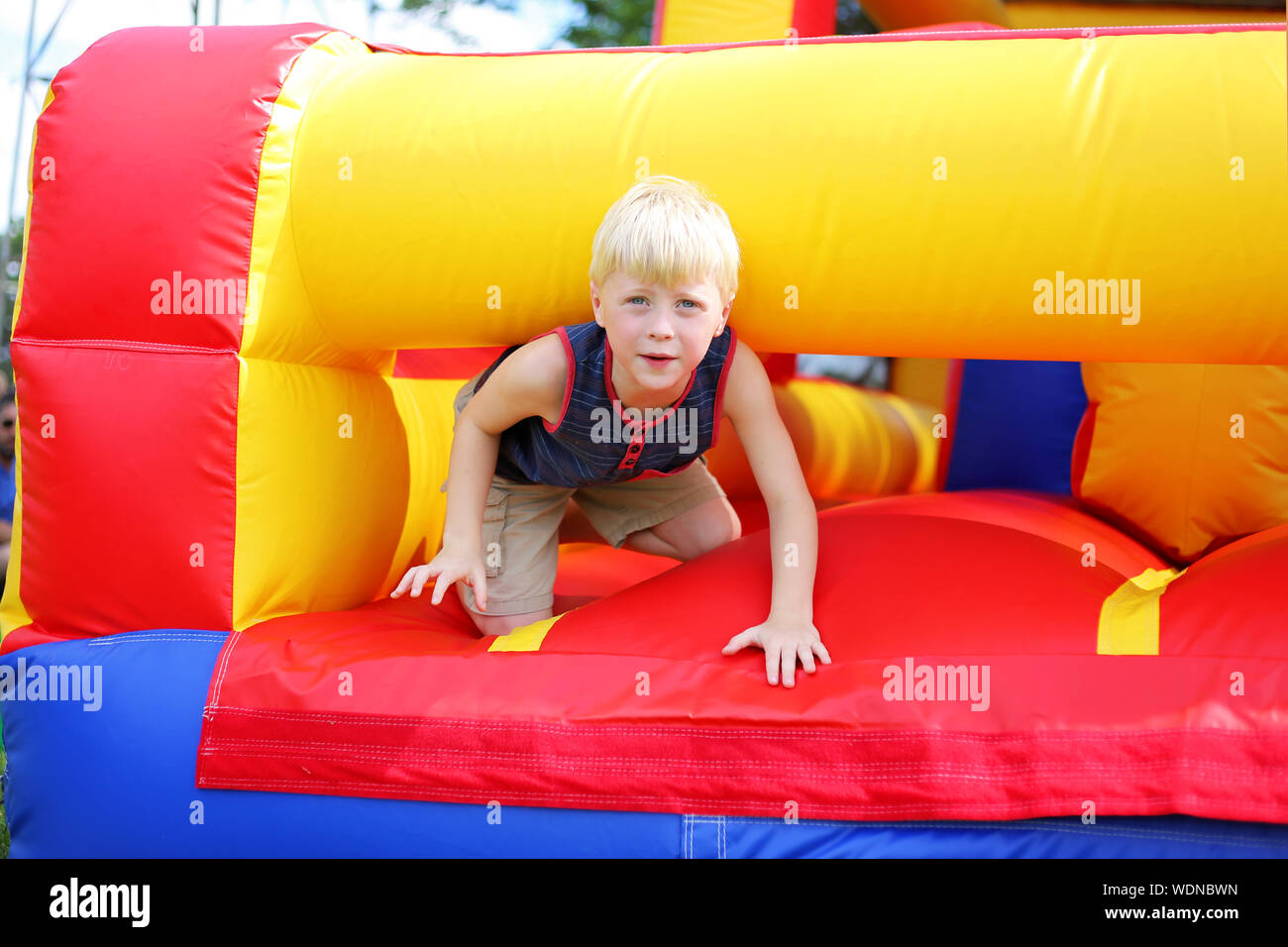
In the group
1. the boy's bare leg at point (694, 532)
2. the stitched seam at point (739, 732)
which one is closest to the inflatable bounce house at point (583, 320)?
the stitched seam at point (739, 732)

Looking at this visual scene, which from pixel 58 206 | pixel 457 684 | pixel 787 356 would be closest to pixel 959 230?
pixel 457 684

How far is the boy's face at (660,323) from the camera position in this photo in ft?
4.43

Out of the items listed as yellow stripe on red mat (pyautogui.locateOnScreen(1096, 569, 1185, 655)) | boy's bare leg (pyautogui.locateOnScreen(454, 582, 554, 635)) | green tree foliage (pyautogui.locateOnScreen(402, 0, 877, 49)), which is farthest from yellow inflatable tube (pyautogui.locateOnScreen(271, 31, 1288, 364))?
green tree foliage (pyautogui.locateOnScreen(402, 0, 877, 49))

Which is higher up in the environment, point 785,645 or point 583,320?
point 583,320

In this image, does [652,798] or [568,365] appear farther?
[568,365]

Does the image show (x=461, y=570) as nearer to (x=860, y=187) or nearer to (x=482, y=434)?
(x=482, y=434)

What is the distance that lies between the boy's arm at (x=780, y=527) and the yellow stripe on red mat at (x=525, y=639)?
267mm

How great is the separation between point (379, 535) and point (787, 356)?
1.56m

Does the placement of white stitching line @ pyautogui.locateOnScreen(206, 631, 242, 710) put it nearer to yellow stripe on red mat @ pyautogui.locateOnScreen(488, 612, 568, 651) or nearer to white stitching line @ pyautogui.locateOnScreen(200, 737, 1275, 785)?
white stitching line @ pyautogui.locateOnScreen(200, 737, 1275, 785)

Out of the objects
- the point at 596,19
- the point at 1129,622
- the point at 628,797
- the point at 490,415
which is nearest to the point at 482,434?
the point at 490,415

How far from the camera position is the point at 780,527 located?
146 centimetres

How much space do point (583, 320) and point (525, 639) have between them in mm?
431

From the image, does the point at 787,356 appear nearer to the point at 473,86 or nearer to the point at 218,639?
the point at 473,86

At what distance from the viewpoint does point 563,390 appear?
1.51 metres
